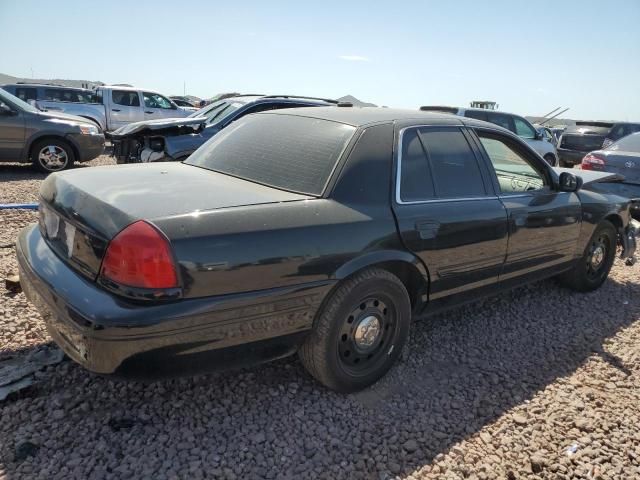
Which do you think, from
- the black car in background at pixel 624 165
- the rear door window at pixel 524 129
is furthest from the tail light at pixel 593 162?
the rear door window at pixel 524 129

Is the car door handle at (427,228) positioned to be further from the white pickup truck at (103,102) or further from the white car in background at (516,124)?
the white pickup truck at (103,102)

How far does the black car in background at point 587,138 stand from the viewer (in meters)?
13.1

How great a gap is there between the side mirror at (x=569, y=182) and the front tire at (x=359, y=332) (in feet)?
6.18

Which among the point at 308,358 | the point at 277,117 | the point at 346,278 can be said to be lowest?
the point at 308,358

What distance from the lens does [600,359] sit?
344cm

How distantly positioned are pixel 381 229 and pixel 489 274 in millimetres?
1160

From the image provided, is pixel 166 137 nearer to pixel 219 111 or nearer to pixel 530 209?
pixel 219 111

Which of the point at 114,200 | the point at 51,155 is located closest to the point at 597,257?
the point at 114,200

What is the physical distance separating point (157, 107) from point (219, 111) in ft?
27.1

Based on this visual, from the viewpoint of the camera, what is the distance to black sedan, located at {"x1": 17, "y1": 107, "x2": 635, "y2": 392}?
2.11 metres

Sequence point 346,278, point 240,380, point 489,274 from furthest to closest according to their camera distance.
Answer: point 489,274, point 240,380, point 346,278

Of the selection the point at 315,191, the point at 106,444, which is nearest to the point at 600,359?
the point at 315,191

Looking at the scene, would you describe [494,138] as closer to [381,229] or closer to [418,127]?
[418,127]

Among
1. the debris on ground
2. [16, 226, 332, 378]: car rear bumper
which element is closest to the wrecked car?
the debris on ground
